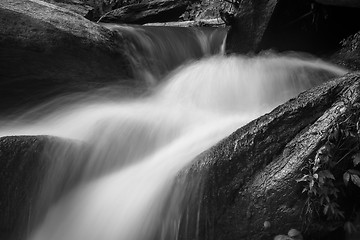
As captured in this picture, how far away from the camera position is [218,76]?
6.57m

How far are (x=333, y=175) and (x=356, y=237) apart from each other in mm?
469

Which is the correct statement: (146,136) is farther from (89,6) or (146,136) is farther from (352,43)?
(89,6)

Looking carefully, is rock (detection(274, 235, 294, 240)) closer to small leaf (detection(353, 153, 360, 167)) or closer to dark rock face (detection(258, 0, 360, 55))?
small leaf (detection(353, 153, 360, 167))

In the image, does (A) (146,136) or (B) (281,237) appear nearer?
(B) (281,237)

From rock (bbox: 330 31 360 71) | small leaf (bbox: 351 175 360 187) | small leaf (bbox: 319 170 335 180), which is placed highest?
small leaf (bbox: 319 170 335 180)

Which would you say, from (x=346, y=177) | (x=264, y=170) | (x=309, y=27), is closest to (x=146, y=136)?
(x=264, y=170)

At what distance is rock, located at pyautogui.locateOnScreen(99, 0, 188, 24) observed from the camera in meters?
11.2

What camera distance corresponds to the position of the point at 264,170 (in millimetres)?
3090

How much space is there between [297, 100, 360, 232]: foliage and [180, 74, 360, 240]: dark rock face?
0.06 meters

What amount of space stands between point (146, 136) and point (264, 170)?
1974 millimetres

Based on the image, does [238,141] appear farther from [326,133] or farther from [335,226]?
[335,226]

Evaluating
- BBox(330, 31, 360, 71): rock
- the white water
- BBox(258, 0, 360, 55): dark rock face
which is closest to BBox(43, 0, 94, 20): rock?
the white water

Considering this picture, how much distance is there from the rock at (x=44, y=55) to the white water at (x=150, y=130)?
53 cm

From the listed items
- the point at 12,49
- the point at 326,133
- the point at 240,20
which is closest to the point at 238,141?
the point at 326,133
